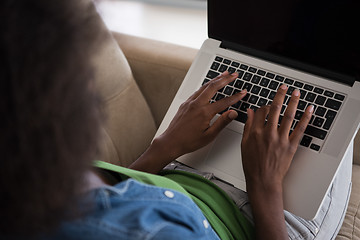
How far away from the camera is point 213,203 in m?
0.74

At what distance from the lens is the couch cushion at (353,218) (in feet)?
2.82

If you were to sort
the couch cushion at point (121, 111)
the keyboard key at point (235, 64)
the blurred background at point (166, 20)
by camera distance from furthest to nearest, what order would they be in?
the blurred background at point (166, 20), the couch cushion at point (121, 111), the keyboard key at point (235, 64)

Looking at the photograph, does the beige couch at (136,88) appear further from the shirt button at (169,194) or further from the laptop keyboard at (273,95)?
the shirt button at (169,194)

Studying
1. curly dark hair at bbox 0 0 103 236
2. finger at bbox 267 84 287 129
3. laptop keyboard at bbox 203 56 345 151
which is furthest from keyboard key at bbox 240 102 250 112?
curly dark hair at bbox 0 0 103 236

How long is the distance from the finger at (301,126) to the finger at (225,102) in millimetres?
137

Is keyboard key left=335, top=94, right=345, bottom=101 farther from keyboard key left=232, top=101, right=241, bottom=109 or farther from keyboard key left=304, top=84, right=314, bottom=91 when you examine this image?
keyboard key left=232, top=101, right=241, bottom=109

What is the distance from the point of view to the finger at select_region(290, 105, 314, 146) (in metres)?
0.73

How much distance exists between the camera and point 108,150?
3.41 ft

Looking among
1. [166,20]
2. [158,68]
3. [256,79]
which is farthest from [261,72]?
[166,20]

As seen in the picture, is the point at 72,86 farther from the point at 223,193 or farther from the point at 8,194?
the point at 223,193

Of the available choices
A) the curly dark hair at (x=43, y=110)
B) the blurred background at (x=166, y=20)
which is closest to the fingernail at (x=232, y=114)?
the curly dark hair at (x=43, y=110)

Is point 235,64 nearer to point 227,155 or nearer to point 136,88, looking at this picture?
point 227,155

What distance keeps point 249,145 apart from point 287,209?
5.5 inches

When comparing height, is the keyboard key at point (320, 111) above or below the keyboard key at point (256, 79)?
below
